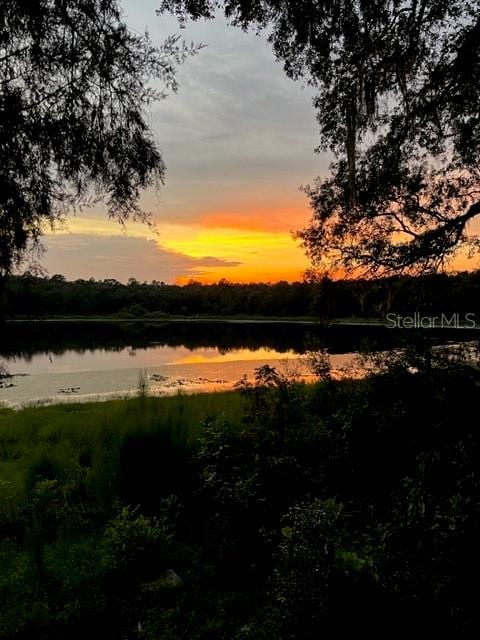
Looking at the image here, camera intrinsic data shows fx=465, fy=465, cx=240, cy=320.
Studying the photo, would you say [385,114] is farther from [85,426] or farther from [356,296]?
[85,426]

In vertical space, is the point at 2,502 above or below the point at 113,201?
below

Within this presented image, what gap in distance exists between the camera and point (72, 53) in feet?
8.60

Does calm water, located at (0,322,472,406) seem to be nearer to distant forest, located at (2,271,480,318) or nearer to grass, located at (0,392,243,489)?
distant forest, located at (2,271,480,318)

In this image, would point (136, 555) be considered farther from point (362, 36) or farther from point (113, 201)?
point (362, 36)

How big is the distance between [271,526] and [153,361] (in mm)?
23152

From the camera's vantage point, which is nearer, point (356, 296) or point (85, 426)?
point (356, 296)

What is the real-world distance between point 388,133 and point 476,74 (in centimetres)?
118

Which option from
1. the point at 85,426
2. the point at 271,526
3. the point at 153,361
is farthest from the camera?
the point at 153,361

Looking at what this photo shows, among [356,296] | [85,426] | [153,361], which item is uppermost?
[356,296]

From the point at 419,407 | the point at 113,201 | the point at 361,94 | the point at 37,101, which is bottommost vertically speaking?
the point at 419,407

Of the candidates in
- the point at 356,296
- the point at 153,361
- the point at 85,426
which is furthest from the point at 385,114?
the point at 153,361

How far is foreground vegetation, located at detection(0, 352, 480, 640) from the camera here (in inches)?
96.8

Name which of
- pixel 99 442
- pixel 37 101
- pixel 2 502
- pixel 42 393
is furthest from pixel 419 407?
pixel 42 393

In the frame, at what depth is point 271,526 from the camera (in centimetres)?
439
